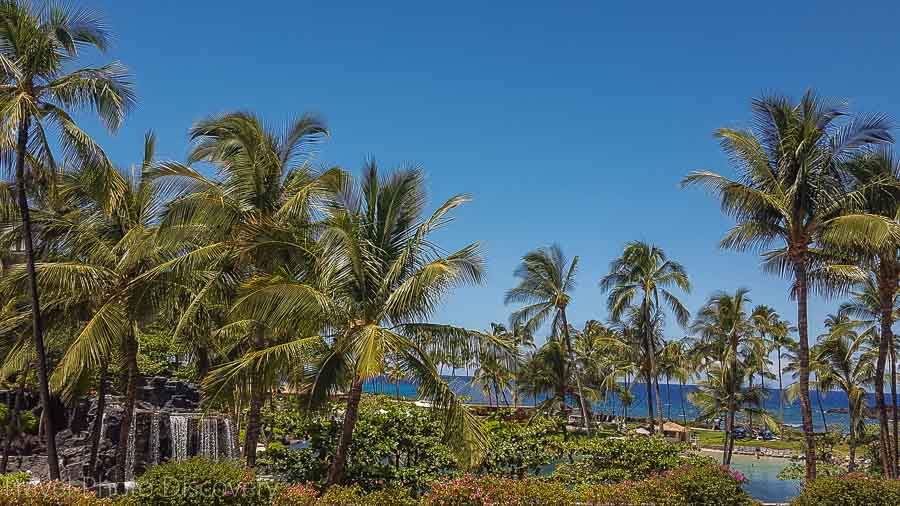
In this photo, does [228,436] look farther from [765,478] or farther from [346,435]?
[765,478]

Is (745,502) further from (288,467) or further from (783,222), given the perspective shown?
(288,467)

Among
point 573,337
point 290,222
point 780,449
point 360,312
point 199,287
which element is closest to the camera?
point 360,312

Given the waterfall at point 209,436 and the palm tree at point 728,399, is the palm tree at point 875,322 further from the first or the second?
the waterfall at point 209,436

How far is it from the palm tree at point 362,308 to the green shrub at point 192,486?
1668 millimetres

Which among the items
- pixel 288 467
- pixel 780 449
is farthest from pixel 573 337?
pixel 288 467

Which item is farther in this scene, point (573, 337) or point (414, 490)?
point (573, 337)

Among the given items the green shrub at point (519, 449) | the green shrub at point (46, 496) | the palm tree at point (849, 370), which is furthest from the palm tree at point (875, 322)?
the green shrub at point (46, 496)

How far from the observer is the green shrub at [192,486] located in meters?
9.11

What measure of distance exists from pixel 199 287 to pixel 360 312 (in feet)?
13.2

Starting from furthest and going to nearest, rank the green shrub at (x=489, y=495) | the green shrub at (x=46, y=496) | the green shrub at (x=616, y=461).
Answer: the green shrub at (x=616, y=461)
the green shrub at (x=489, y=495)
the green shrub at (x=46, y=496)

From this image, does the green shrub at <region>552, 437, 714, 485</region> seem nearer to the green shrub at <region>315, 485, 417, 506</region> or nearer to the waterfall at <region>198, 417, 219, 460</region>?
the green shrub at <region>315, 485, 417, 506</region>

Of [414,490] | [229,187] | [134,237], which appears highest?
[229,187]

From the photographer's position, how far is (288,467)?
41.8 feet

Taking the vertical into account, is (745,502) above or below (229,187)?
below
